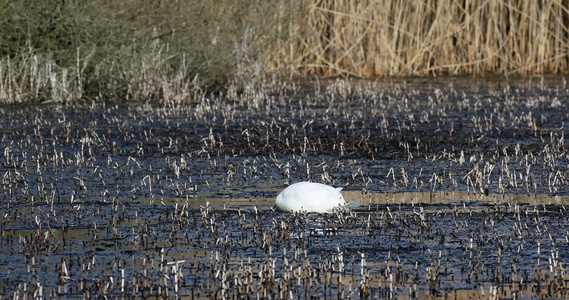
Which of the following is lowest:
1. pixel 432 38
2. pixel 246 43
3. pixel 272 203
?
pixel 272 203

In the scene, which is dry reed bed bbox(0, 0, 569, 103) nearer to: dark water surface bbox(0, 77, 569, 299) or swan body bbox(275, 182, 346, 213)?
dark water surface bbox(0, 77, 569, 299)

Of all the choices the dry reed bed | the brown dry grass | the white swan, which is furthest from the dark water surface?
the brown dry grass

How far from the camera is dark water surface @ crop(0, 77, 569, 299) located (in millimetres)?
4891

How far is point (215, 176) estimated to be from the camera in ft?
27.0

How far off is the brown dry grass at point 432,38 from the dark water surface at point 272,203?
18.8ft

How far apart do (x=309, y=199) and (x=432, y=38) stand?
13.1 meters

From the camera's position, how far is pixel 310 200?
253 inches

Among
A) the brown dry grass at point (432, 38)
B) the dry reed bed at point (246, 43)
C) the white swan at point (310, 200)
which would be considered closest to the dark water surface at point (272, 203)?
the white swan at point (310, 200)

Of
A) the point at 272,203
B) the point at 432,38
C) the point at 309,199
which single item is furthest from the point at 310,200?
the point at 432,38

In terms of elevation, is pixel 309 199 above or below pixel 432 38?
below

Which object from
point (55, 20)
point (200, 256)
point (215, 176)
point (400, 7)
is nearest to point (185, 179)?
point (215, 176)

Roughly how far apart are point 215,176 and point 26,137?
3.17m

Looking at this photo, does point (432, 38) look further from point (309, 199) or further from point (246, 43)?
point (309, 199)

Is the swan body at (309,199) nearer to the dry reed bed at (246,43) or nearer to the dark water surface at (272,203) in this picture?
the dark water surface at (272,203)
